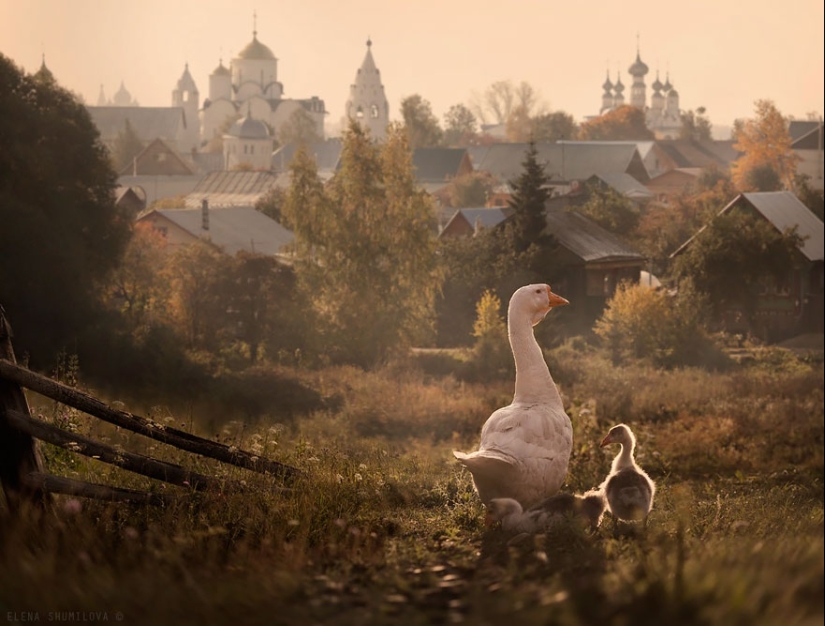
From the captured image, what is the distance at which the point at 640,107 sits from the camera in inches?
2589

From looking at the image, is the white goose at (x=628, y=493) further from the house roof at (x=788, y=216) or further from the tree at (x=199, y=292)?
the house roof at (x=788, y=216)

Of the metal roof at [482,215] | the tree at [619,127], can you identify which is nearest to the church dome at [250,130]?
the tree at [619,127]

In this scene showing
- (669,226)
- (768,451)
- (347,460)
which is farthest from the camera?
(669,226)

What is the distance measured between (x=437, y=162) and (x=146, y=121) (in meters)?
16.7

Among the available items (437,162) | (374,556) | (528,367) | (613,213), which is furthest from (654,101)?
(374,556)

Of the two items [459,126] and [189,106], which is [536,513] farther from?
[189,106]

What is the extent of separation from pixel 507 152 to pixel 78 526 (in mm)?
51333

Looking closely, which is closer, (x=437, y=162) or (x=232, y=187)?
(x=232, y=187)

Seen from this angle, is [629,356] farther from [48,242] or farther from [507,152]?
[507,152]

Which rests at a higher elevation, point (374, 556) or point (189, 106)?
point (189, 106)

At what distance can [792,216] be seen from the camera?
89.6 feet

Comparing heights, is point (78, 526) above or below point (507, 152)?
below

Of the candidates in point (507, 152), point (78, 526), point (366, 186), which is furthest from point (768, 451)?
point (507, 152)

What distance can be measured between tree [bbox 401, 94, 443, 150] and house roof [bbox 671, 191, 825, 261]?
38016mm
